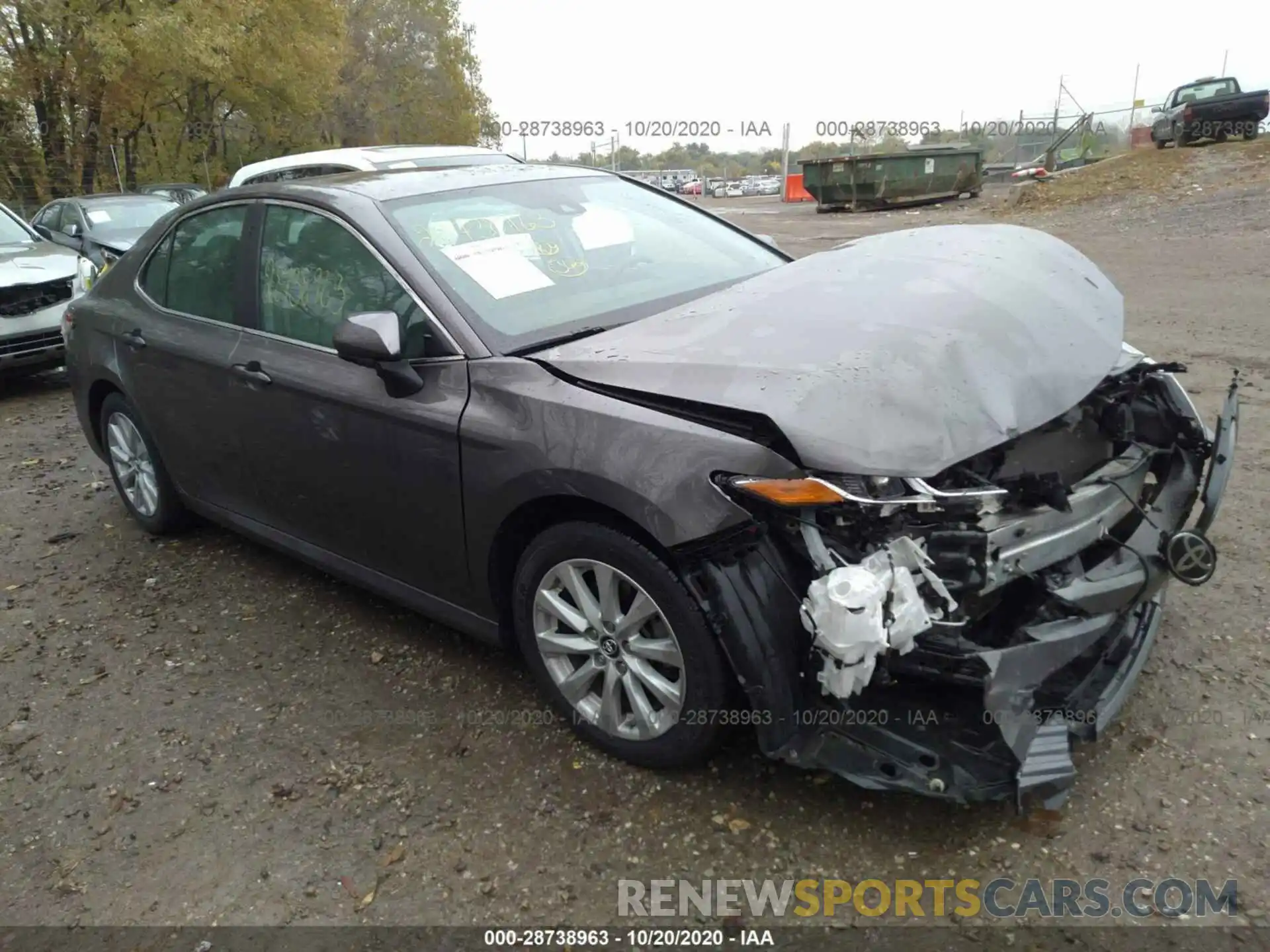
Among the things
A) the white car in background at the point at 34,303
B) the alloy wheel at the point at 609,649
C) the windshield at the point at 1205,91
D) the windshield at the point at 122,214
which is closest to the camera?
the alloy wheel at the point at 609,649

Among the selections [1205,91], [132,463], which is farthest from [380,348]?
[1205,91]

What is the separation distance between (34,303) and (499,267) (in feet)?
21.4

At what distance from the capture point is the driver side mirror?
9.43 feet

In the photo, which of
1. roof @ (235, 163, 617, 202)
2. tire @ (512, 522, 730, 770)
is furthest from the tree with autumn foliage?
tire @ (512, 522, 730, 770)

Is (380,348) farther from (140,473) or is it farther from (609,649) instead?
(140,473)

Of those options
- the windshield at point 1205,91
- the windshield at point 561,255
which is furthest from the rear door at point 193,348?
the windshield at point 1205,91

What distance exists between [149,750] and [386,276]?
68.3 inches

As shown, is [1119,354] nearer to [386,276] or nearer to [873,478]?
[873,478]

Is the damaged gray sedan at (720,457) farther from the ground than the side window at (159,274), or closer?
closer

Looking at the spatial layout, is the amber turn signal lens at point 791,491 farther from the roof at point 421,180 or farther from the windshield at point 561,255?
the roof at point 421,180

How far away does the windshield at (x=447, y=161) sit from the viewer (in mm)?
4199

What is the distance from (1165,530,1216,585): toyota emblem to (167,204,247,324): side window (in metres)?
3.40

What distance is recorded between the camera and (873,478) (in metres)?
2.34

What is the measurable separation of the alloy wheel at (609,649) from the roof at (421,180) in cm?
161
